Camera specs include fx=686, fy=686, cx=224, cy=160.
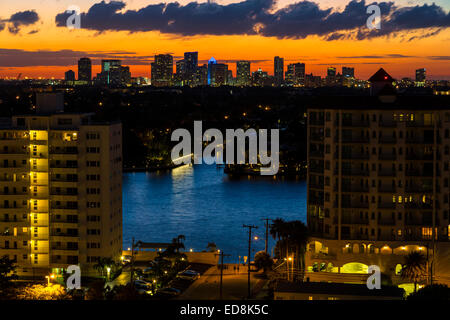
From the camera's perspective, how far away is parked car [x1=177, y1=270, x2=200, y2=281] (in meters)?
10.4

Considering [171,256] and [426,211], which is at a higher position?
[426,211]

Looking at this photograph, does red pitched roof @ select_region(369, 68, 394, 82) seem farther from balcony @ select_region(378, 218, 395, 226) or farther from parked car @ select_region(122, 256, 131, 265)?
parked car @ select_region(122, 256, 131, 265)

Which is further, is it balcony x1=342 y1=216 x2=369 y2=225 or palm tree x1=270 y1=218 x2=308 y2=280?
balcony x1=342 y1=216 x2=369 y2=225

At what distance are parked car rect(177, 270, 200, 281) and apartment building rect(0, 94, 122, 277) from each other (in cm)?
137

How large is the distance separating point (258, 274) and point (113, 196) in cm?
275

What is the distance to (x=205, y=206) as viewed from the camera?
774 inches

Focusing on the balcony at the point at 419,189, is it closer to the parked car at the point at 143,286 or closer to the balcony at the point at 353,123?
the balcony at the point at 353,123

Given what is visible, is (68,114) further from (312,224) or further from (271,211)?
(271,211)

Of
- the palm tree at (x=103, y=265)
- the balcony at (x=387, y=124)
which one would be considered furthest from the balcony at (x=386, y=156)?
the palm tree at (x=103, y=265)

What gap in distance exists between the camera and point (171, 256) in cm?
1080

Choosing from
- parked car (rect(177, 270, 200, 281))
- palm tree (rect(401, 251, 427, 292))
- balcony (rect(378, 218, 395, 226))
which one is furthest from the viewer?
balcony (rect(378, 218, 395, 226))

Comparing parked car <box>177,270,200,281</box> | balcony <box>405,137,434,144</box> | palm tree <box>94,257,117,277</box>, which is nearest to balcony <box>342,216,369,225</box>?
balcony <box>405,137,434,144</box>
